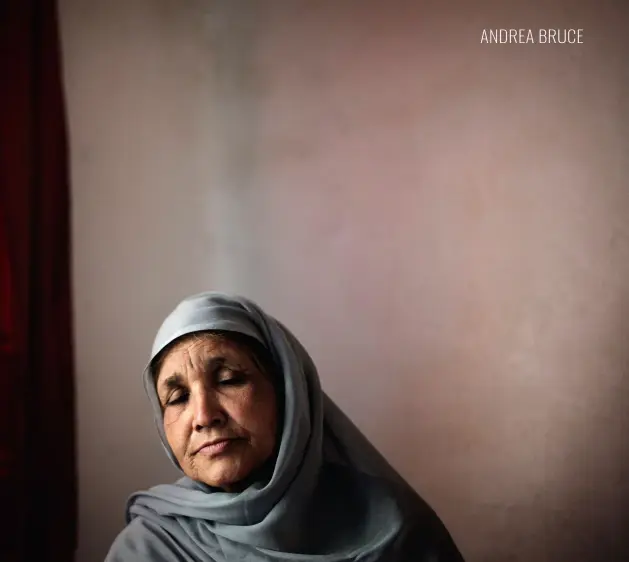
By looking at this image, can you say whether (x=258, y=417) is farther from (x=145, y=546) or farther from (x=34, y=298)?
(x=34, y=298)

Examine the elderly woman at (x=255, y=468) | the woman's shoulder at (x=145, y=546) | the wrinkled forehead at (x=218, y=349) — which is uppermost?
the wrinkled forehead at (x=218, y=349)

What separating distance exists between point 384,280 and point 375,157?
309 mm

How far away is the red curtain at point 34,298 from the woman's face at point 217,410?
0.53 m

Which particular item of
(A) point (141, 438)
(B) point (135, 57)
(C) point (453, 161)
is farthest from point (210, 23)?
(A) point (141, 438)

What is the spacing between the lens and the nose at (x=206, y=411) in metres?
1.00

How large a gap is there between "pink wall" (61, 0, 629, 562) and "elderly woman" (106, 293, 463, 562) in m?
0.36

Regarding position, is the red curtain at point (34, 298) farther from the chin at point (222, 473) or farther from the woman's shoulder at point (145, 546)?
the chin at point (222, 473)

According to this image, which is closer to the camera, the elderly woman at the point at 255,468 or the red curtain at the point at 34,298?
the elderly woman at the point at 255,468

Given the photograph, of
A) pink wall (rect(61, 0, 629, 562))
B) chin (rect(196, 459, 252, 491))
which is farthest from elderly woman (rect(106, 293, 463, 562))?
pink wall (rect(61, 0, 629, 562))

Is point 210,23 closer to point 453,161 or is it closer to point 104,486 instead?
point 453,161

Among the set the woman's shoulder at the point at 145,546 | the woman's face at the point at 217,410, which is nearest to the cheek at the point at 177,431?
the woman's face at the point at 217,410

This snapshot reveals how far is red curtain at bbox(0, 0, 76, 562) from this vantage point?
1.37 meters

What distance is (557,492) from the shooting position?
1323 millimetres

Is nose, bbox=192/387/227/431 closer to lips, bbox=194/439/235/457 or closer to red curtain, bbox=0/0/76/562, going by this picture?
lips, bbox=194/439/235/457
